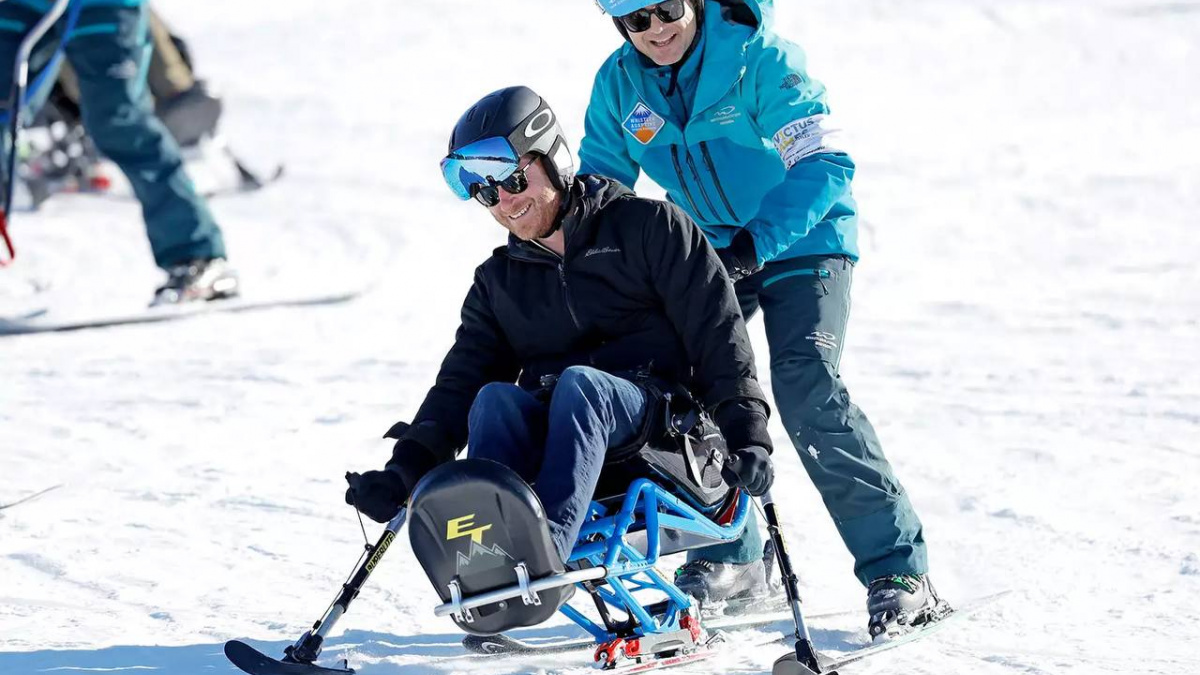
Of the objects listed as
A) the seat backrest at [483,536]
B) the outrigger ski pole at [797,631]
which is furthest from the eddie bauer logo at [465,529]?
the outrigger ski pole at [797,631]

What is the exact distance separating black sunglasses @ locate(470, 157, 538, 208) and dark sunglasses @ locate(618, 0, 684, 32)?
682mm

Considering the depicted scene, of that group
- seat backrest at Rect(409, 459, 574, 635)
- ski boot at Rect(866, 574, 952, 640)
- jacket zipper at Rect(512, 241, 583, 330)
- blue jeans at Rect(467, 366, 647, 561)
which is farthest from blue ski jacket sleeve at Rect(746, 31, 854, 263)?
seat backrest at Rect(409, 459, 574, 635)

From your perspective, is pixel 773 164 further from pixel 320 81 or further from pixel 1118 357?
pixel 320 81

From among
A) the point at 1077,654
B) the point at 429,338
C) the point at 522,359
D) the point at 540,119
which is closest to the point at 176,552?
the point at 522,359

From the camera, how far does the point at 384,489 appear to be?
3541 mm

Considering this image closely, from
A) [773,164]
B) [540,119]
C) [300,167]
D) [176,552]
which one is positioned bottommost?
[300,167]

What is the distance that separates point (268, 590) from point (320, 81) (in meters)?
11.7

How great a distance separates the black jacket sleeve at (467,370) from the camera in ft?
12.4

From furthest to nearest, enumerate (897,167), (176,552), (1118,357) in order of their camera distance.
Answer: (897,167), (1118,357), (176,552)

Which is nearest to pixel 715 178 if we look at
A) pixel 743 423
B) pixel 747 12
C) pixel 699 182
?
pixel 699 182

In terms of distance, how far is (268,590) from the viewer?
438cm

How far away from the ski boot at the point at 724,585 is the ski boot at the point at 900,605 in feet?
1.42

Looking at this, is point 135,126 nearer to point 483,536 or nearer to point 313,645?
point 313,645

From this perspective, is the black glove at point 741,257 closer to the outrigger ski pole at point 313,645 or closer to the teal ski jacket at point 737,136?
the teal ski jacket at point 737,136
